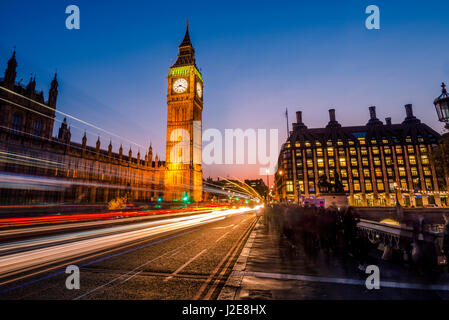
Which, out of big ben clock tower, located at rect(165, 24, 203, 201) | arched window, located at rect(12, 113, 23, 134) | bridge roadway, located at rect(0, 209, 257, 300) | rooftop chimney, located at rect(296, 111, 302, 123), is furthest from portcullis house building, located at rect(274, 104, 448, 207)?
arched window, located at rect(12, 113, 23, 134)

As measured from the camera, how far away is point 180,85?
81562mm

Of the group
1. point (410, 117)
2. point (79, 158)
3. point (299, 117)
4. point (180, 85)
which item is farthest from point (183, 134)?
point (410, 117)

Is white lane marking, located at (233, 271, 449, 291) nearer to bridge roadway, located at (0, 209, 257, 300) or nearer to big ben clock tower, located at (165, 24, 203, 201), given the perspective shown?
bridge roadway, located at (0, 209, 257, 300)

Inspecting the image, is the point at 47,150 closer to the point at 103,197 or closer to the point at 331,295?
Answer: the point at 103,197

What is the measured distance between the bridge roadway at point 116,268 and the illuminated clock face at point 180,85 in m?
78.0

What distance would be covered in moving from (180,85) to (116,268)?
3271 inches

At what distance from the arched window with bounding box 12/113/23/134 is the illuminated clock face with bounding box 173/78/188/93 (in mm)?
50240

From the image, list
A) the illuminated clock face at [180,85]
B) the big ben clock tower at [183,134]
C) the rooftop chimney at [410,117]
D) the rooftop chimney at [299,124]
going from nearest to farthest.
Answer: the big ben clock tower at [183,134], the rooftop chimney at [410,117], the illuminated clock face at [180,85], the rooftop chimney at [299,124]

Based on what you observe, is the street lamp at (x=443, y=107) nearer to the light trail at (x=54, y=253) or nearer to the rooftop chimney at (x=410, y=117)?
the light trail at (x=54, y=253)

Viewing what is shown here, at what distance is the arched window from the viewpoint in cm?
3806

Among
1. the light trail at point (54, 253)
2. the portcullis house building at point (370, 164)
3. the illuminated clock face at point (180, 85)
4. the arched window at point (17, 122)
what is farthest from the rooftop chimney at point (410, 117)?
→ the arched window at point (17, 122)

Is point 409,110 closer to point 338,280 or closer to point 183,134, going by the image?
A: point 183,134

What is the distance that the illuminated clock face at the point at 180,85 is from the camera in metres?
81.1
